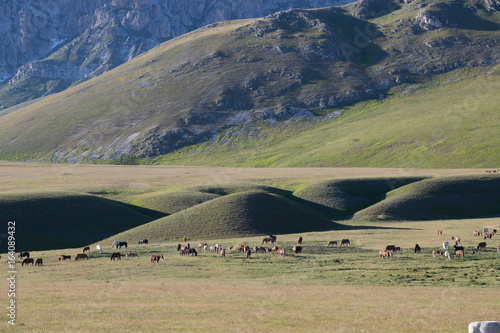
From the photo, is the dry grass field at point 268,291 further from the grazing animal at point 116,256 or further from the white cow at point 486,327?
the white cow at point 486,327

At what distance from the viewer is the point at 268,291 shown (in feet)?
135

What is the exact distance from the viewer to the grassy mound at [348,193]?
133 m

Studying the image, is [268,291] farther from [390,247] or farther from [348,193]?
[348,193]

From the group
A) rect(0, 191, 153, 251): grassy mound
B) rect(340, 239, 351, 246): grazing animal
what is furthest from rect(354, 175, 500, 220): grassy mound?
rect(0, 191, 153, 251): grassy mound

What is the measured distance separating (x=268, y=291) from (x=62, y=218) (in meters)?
75.5

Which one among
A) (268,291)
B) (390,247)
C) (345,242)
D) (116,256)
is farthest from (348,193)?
(268,291)

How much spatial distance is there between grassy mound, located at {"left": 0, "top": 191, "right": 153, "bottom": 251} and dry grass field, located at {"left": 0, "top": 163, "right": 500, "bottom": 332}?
1666 cm

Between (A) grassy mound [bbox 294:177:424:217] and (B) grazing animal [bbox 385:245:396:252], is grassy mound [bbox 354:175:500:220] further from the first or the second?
(B) grazing animal [bbox 385:245:396:252]

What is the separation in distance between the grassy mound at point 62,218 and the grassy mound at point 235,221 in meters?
7.18

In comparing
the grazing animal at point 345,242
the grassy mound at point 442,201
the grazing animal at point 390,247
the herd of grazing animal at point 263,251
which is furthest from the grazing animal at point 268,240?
the grassy mound at point 442,201

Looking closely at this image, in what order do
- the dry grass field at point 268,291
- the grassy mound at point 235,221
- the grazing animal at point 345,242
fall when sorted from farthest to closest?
the grassy mound at point 235,221
the grazing animal at point 345,242
the dry grass field at point 268,291

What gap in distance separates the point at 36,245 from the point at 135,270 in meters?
42.3

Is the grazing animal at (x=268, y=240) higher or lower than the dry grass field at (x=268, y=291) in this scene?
higher

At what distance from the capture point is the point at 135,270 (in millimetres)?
57812
